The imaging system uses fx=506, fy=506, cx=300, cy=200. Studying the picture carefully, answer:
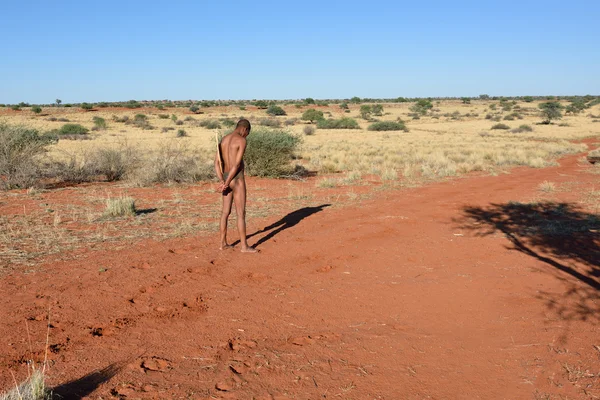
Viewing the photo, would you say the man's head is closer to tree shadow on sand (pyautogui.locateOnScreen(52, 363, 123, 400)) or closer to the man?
the man

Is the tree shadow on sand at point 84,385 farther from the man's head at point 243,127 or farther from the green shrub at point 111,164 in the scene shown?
the green shrub at point 111,164

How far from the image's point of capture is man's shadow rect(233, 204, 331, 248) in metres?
8.03

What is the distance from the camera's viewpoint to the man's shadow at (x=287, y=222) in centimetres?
803

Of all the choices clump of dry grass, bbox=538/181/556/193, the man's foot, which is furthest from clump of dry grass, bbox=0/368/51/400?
clump of dry grass, bbox=538/181/556/193

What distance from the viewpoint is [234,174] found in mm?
6855

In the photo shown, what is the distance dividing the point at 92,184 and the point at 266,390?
456 inches

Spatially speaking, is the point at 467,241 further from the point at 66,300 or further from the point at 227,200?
the point at 66,300

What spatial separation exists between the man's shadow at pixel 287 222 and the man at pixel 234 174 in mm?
561

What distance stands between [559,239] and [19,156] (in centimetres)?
1231

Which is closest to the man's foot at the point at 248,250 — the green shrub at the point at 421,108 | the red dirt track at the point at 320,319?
the red dirt track at the point at 320,319

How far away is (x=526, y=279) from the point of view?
6.00 metres

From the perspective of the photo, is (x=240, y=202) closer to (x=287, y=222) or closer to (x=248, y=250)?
(x=248, y=250)

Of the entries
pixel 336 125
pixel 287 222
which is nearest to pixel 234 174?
pixel 287 222

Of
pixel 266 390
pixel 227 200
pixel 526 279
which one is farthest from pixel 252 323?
pixel 526 279
